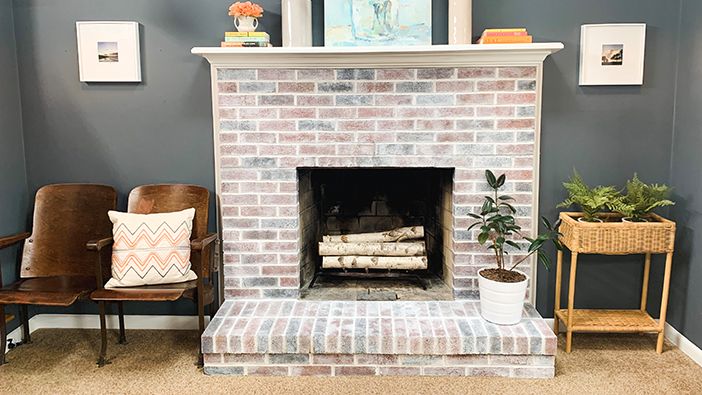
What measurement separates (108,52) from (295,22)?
1044 mm

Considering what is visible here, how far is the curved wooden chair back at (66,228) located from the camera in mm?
2908

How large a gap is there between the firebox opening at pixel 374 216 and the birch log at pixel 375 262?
0.06 meters

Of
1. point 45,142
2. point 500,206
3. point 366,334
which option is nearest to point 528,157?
point 500,206

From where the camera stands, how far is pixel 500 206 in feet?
9.49

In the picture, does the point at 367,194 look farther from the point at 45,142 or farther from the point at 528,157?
the point at 45,142

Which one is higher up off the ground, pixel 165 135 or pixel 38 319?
pixel 165 135

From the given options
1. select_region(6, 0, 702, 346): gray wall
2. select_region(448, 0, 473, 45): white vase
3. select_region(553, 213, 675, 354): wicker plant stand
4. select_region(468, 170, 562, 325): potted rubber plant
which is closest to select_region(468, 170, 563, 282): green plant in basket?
select_region(468, 170, 562, 325): potted rubber plant

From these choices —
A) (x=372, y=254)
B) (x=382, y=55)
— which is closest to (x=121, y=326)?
(x=372, y=254)

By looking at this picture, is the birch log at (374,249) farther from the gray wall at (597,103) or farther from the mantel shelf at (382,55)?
the mantel shelf at (382,55)

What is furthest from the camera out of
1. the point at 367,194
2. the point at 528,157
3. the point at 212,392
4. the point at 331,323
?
the point at 367,194

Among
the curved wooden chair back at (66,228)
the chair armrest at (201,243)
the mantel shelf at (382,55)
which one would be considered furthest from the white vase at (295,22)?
the curved wooden chair back at (66,228)

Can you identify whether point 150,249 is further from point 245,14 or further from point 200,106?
point 245,14

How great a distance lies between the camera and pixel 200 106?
299cm

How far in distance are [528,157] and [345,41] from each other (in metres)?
1.13
